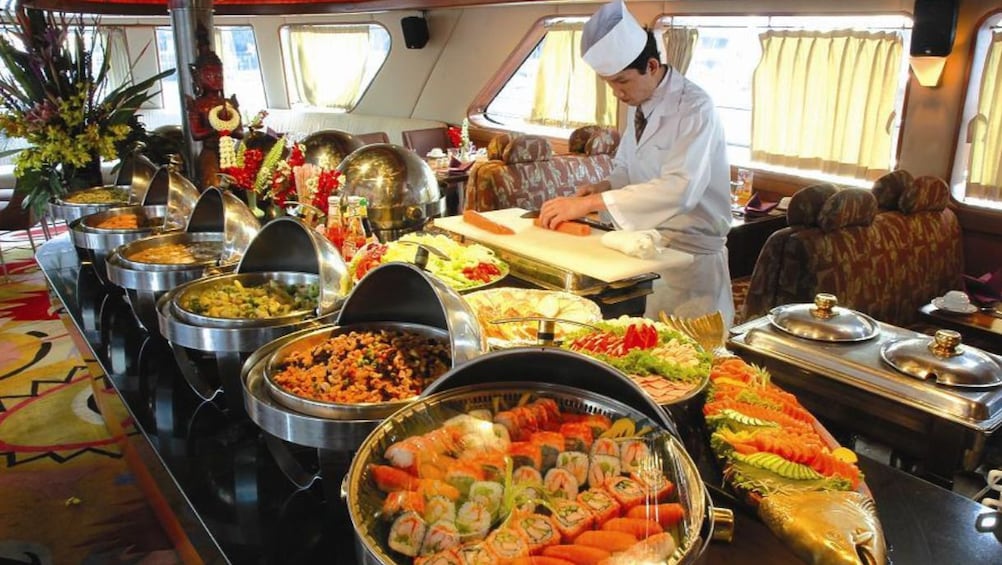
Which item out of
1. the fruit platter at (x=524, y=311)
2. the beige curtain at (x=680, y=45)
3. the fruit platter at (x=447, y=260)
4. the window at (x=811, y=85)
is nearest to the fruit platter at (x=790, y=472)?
the fruit platter at (x=524, y=311)

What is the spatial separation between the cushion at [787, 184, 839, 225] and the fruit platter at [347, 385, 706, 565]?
2723mm

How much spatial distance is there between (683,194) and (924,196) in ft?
6.76

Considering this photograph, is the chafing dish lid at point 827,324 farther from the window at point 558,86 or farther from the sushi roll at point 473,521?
the window at point 558,86

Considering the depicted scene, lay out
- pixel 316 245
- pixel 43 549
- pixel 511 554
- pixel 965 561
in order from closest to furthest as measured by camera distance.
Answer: pixel 511 554 → pixel 965 561 → pixel 316 245 → pixel 43 549

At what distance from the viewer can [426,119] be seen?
30.4 feet

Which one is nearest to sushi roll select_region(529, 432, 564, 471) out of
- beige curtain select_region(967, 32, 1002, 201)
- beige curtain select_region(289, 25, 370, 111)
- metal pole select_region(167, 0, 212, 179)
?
metal pole select_region(167, 0, 212, 179)

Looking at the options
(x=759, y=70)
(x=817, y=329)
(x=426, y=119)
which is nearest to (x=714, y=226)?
(x=817, y=329)

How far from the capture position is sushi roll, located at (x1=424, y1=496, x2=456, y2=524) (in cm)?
84

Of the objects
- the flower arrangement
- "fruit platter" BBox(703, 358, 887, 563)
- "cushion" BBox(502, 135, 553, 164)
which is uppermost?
the flower arrangement

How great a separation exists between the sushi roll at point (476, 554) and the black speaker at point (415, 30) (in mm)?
8718

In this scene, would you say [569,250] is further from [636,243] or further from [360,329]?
[360,329]

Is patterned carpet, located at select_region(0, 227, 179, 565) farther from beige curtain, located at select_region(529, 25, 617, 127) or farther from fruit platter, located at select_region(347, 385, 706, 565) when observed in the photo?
beige curtain, located at select_region(529, 25, 617, 127)

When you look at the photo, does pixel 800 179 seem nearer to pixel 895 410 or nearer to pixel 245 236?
pixel 895 410

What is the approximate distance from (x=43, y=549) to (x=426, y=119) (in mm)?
7358
